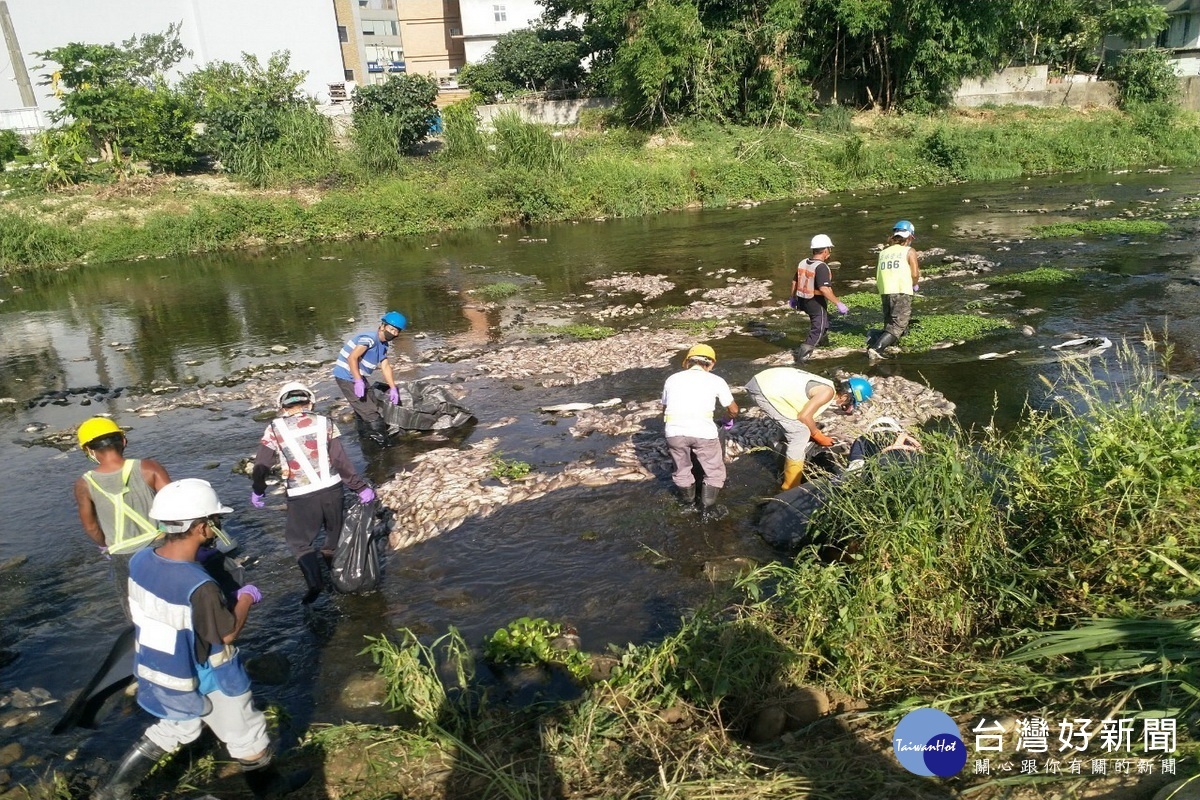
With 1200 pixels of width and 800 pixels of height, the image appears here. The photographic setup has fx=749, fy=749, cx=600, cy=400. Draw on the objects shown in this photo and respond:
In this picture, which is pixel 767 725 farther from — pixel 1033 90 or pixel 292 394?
pixel 1033 90

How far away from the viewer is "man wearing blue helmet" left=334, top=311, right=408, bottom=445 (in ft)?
32.4

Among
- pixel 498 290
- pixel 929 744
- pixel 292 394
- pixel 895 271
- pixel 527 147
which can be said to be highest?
pixel 527 147

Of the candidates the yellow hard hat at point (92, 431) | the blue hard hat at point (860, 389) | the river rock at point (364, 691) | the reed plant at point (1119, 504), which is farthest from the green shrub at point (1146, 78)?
the yellow hard hat at point (92, 431)

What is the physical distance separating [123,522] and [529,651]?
323 cm

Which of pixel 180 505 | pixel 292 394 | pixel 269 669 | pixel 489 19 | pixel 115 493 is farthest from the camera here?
pixel 489 19

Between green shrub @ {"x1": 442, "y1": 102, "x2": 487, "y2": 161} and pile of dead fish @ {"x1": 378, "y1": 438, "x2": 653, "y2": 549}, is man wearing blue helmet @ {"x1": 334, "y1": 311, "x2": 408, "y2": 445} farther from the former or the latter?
green shrub @ {"x1": 442, "y1": 102, "x2": 487, "y2": 161}

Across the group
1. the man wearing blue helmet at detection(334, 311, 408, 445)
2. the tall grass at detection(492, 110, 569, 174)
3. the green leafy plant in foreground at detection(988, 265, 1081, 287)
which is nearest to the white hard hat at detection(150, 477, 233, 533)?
the man wearing blue helmet at detection(334, 311, 408, 445)

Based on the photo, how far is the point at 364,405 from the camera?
33.6ft

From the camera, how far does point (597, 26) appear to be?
4300 cm

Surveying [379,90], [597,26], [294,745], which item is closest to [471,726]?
[294,745]

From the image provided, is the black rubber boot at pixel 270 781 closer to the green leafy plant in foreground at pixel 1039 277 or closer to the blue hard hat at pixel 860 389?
the blue hard hat at pixel 860 389

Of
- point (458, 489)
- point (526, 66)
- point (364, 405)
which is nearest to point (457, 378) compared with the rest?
point (364, 405)

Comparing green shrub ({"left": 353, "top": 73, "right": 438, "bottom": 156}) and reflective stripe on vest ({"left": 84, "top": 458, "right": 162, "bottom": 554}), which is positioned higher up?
green shrub ({"left": 353, "top": 73, "right": 438, "bottom": 156})

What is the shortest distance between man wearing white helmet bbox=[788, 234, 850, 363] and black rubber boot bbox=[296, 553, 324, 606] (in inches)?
335
